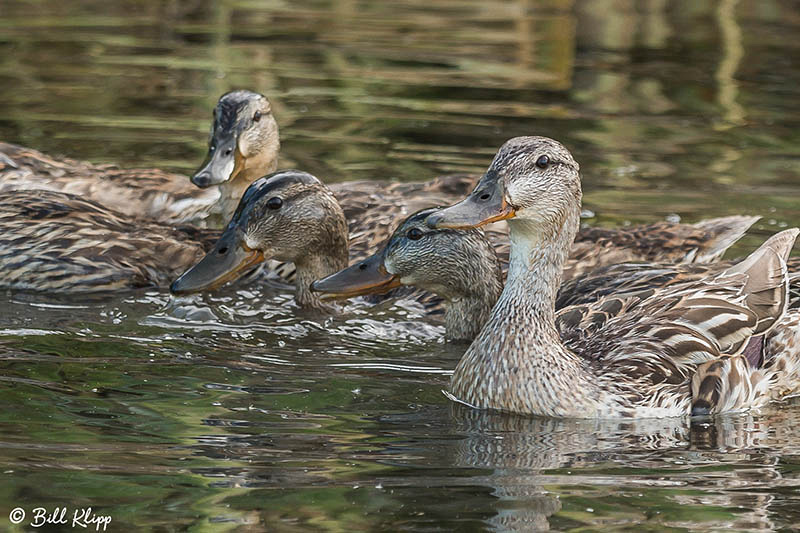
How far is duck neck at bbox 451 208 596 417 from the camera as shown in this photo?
6.48 m

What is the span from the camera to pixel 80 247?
8.80m

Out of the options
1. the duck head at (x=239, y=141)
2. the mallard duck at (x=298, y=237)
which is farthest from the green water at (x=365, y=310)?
the duck head at (x=239, y=141)

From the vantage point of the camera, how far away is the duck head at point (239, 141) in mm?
9445

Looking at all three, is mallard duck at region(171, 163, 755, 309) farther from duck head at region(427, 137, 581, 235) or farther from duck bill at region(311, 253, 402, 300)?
duck head at region(427, 137, 581, 235)

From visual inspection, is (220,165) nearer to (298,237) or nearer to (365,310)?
(298,237)

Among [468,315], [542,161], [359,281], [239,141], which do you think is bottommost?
[468,315]

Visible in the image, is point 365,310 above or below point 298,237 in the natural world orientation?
below

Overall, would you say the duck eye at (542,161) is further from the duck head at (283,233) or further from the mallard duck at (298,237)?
the duck head at (283,233)

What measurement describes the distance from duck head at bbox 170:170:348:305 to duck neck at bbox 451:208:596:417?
203 centimetres

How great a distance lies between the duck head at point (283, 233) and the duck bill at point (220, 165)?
0.71 metres

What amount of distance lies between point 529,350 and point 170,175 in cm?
454

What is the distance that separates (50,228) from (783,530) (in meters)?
5.29

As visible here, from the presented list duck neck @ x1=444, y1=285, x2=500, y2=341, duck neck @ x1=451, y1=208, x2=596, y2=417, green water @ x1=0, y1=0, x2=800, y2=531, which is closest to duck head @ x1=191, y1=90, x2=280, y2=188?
green water @ x1=0, y1=0, x2=800, y2=531

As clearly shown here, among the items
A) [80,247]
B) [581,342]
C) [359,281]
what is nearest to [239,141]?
[80,247]
